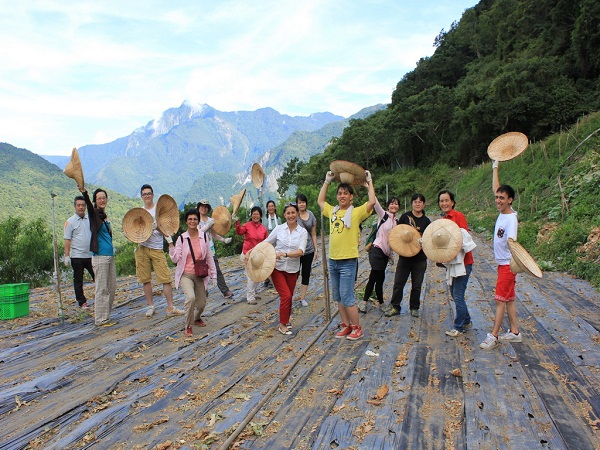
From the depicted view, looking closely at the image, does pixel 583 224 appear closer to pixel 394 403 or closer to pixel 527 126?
pixel 394 403

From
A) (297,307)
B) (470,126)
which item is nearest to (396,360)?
(297,307)

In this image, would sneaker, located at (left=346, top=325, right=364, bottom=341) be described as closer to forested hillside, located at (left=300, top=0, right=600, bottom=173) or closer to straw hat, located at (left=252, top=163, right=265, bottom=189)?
straw hat, located at (left=252, top=163, right=265, bottom=189)

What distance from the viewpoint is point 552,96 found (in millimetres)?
26391

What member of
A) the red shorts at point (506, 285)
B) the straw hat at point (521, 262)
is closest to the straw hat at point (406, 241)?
the red shorts at point (506, 285)

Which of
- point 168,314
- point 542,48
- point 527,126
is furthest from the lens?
point 542,48

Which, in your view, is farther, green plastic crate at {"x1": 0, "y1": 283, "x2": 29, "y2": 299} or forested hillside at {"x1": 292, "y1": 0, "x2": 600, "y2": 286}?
forested hillside at {"x1": 292, "y1": 0, "x2": 600, "y2": 286}

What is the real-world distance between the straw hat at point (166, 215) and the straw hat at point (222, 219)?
3.48ft

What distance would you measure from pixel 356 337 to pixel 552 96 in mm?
28451

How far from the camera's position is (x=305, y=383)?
3.83 metres

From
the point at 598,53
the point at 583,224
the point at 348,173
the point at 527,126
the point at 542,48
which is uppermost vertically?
the point at 542,48

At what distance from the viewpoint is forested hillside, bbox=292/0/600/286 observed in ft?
36.9

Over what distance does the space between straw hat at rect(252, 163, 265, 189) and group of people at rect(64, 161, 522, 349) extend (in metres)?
1.16

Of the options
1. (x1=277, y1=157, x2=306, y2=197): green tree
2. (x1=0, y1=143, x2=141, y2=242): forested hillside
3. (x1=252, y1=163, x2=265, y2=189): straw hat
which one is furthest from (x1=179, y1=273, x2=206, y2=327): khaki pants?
(x1=277, y1=157, x2=306, y2=197): green tree

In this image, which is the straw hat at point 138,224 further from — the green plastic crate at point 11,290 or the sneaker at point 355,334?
the sneaker at point 355,334
